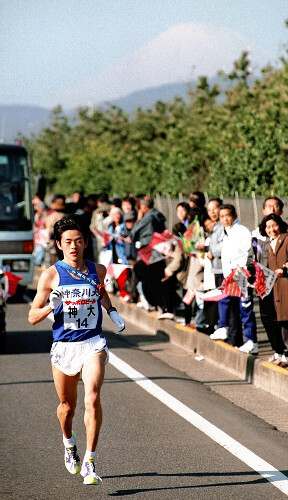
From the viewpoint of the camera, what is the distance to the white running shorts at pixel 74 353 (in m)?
6.87

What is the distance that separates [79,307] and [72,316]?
7cm

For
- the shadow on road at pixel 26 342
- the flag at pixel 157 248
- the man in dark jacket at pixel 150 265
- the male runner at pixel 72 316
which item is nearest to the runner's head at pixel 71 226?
the male runner at pixel 72 316

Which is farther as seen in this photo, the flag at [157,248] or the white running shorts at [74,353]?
the flag at [157,248]

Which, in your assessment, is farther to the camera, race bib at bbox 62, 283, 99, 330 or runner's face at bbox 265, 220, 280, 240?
runner's face at bbox 265, 220, 280, 240

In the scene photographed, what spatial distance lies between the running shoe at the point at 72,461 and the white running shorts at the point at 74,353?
519 mm

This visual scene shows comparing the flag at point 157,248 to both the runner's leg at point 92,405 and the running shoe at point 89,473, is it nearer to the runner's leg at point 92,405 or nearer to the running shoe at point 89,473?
Answer: the runner's leg at point 92,405

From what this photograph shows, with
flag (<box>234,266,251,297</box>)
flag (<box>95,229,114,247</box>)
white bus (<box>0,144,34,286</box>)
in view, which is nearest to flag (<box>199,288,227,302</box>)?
flag (<box>234,266,251,297</box>)

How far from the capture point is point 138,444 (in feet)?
26.8

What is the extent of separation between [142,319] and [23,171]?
5226 millimetres

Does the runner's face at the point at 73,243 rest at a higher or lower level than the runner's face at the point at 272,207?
lower

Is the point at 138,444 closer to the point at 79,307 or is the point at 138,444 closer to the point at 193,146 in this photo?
the point at 79,307

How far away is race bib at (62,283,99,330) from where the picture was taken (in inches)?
269

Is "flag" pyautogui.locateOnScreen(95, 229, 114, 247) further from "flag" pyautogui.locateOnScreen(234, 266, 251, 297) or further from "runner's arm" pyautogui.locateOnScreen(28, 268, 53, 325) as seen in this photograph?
"runner's arm" pyautogui.locateOnScreen(28, 268, 53, 325)

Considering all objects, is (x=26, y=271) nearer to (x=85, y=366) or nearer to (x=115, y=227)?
(x=115, y=227)
